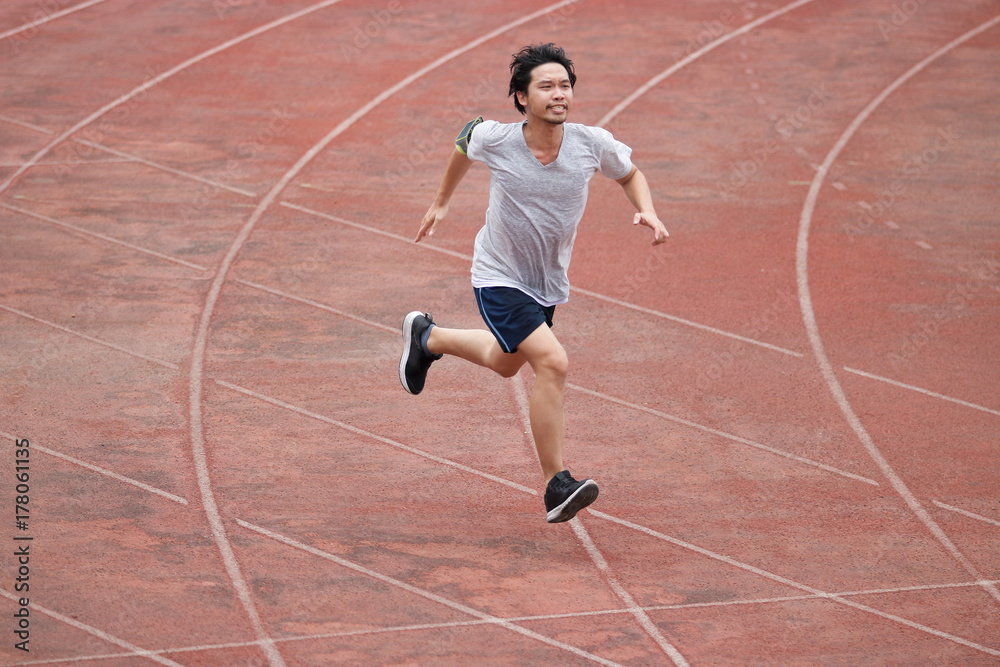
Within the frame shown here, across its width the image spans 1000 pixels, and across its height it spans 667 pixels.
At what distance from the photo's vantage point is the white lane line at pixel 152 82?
11.4m

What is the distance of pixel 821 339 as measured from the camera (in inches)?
336

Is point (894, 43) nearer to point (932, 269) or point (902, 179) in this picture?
point (902, 179)

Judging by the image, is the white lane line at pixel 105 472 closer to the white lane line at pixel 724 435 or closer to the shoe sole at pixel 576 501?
the shoe sole at pixel 576 501

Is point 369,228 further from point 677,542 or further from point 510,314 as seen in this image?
point 677,542

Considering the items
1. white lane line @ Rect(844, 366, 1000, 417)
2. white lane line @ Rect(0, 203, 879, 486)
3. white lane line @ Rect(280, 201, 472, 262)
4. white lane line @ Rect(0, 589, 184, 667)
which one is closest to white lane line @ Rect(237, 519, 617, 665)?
white lane line @ Rect(0, 589, 184, 667)

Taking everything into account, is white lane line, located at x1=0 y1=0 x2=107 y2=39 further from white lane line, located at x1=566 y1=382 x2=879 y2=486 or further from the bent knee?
the bent knee

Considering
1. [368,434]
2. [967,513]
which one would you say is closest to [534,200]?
[368,434]

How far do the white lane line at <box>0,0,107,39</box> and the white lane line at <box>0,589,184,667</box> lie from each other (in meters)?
12.0

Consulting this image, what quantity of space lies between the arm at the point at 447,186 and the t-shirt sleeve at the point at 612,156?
680 mm

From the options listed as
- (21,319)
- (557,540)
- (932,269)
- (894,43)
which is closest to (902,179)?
(932,269)

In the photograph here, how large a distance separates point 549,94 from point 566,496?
6.15 ft

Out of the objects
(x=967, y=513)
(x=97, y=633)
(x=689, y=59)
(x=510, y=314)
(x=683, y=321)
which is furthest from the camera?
(x=689, y=59)

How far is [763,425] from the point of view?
7254mm

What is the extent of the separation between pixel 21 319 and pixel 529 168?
447cm
